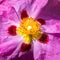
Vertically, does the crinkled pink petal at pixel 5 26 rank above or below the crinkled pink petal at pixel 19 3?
below

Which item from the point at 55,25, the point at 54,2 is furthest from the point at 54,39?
the point at 54,2

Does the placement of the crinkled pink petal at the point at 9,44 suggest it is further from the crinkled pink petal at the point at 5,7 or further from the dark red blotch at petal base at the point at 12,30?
the crinkled pink petal at the point at 5,7

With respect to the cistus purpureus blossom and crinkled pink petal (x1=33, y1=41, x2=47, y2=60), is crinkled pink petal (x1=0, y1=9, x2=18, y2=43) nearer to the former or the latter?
the cistus purpureus blossom

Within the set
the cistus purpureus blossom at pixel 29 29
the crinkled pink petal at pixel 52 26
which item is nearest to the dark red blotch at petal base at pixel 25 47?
the cistus purpureus blossom at pixel 29 29

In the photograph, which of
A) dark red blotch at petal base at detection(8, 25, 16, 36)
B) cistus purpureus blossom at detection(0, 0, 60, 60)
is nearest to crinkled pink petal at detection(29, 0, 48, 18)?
cistus purpureus blossom at detection(0, 0, 60, 60)

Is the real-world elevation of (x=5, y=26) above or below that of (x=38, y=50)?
above

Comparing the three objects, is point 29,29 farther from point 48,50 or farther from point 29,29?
point 48,50

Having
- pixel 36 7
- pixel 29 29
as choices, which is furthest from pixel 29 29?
pixel 36 7
